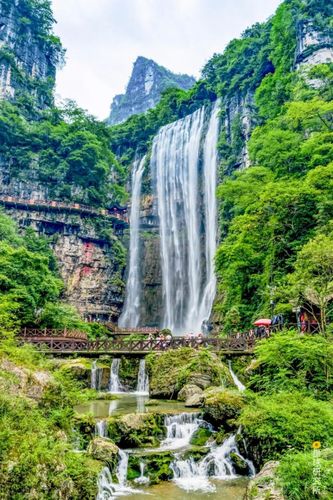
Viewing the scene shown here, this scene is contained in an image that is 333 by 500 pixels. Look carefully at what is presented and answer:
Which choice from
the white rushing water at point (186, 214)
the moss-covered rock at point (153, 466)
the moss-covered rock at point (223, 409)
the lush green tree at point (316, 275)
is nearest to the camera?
the moss-covered rock at point (153, 466)

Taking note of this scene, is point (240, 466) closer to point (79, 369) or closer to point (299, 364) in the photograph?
point (299, 364)

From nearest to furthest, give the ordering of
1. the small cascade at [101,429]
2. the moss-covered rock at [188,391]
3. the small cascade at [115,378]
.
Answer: the small cascade at [101,429], the moss-covered rock at [188,391], the small cascade at [115,378]

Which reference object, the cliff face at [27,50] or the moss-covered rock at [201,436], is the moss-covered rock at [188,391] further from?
the cliff face at [27,50]

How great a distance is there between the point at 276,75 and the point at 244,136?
573cm

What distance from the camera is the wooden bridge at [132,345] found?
19.4m

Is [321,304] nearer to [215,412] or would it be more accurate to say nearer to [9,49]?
[215,412]

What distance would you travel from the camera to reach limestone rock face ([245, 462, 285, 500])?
6305 mm

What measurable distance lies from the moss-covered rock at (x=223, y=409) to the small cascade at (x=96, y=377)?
28.8 ft

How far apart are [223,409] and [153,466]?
2.72 meters

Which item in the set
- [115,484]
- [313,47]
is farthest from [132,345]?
[313,47]

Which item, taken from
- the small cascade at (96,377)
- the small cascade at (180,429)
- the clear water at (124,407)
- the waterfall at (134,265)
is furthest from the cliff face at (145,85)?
the small cascade at (180,429)

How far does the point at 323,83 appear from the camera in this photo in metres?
30.2

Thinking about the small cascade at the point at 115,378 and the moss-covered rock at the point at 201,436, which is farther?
the small cascade at the point at 115,378

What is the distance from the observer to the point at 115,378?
801 inches
